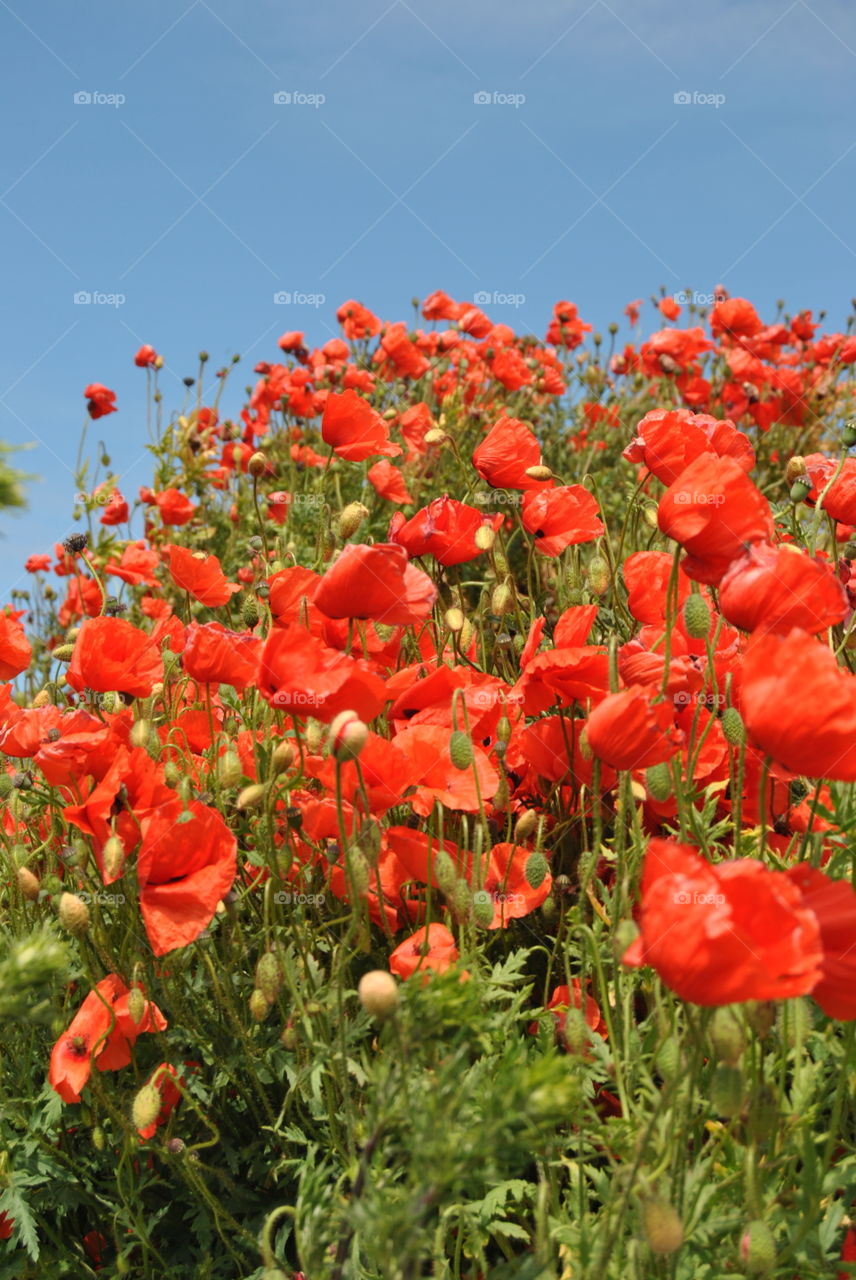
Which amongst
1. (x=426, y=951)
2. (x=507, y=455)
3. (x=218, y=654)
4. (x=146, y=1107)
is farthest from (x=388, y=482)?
(x=146, y=1107)

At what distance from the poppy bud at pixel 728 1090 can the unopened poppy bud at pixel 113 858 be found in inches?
36.0

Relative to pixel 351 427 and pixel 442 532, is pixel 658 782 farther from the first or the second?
pixel 351 427

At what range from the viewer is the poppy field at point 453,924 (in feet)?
3.38

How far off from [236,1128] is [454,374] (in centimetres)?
546

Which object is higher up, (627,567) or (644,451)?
(644,451)

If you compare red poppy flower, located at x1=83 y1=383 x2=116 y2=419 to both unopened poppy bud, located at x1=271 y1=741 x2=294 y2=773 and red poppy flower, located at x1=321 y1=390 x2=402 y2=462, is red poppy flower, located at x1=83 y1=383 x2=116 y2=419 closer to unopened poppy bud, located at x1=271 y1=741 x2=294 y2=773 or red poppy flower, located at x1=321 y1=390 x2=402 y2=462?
red poppy flower, located at x1=321 y1=390 x2=402 y2=462

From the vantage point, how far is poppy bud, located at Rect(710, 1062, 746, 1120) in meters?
0.98

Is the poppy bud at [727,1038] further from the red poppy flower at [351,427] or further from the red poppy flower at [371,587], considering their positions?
the red poppy flower at [351,427]

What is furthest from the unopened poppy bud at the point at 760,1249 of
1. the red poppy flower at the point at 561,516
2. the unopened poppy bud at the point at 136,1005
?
the red poppy flower at the point at 561,516

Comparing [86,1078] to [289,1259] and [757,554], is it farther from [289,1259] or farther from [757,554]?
[757,554]

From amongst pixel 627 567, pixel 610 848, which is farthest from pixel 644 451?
pixel 610 848

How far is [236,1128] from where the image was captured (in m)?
1.75

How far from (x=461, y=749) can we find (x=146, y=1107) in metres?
0.66

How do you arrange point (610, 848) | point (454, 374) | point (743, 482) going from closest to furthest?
point (743, 482) < point (610, 848) < point (454, 374)
